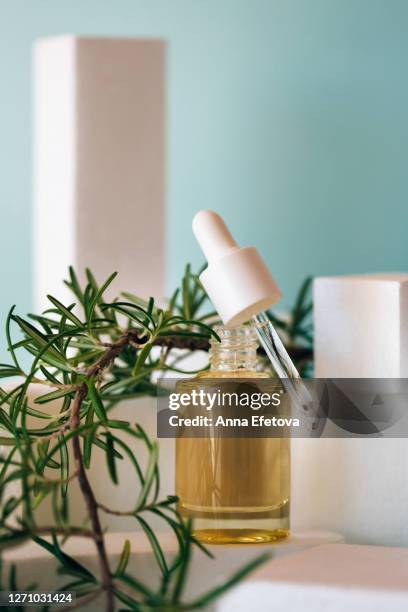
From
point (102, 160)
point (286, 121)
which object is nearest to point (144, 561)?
point (102, 160)

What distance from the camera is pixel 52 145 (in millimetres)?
720

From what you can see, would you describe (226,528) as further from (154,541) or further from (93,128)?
(93,128)

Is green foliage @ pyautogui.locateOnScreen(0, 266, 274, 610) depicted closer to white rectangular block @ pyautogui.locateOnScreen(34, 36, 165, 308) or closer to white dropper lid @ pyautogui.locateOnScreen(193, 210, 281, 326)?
white dropper lid @ pyautogui.locateOnScreen(193, 210, 281, 326)

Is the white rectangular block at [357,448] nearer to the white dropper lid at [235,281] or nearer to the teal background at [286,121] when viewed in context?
the white dropper lid at [235,281]

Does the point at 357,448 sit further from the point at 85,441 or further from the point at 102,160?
the point at 102,160

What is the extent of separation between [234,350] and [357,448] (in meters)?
0.07

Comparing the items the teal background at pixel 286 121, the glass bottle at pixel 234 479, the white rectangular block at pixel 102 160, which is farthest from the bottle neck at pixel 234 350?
the teal background at pixel 286 121

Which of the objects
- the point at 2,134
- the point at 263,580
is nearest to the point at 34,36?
the point at 2,134

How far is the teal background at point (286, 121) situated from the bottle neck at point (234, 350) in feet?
1.24

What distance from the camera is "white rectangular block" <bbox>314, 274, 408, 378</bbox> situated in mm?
434

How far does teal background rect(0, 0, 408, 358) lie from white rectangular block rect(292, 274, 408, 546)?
1.07 ft

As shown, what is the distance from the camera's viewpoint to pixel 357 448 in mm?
421

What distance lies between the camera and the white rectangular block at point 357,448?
42 cm

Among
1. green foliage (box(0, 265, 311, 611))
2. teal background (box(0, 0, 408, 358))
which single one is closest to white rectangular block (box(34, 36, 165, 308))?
teal background (box(0, 0, 408, 358))
